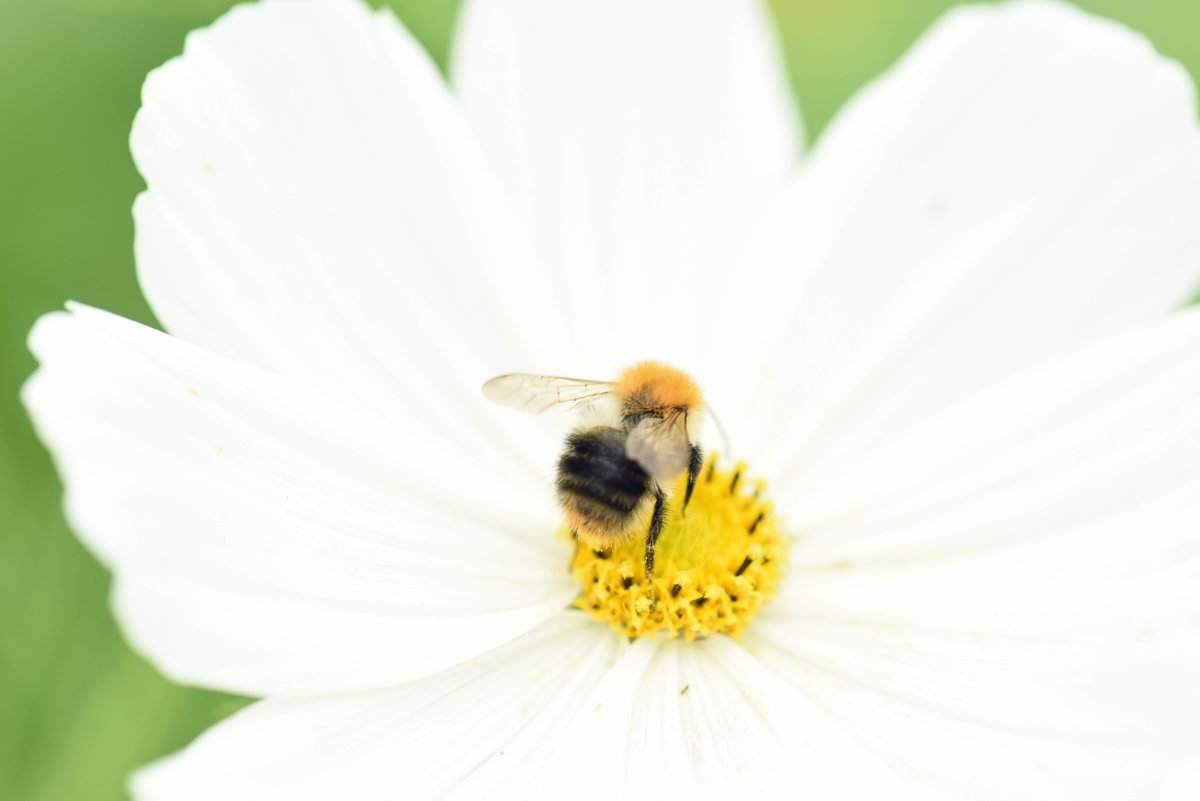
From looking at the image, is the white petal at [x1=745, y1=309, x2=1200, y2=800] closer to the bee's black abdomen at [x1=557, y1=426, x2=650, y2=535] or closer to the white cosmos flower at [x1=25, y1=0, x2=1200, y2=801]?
the white cosmos flower at [x1=25, y1=0, x2=1200, y2=801]

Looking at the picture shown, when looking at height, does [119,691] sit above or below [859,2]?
below

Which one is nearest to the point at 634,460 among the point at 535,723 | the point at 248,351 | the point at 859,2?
the point at 535,723

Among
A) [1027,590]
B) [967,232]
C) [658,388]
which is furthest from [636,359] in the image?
[1027,590]

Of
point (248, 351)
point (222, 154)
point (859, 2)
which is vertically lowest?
point (248, 351)

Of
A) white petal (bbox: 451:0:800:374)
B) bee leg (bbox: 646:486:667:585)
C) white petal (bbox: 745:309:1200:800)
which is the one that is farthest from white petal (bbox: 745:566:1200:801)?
white petal (bbox: 451:0:800:374)

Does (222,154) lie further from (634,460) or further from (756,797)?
(756,797)

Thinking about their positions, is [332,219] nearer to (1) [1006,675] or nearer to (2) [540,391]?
(2) [540,391]
